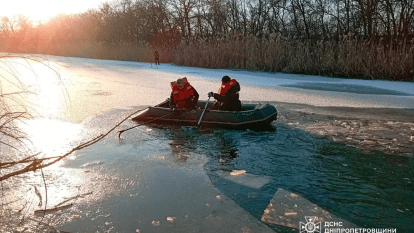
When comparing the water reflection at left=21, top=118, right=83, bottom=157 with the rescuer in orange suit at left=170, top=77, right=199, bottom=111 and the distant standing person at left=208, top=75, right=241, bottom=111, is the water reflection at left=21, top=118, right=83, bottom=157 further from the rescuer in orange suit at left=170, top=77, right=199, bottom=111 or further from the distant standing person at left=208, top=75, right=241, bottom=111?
the distant standing person at left=208, top=75, right=241, bottom=111

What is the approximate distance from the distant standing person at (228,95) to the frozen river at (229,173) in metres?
0.64

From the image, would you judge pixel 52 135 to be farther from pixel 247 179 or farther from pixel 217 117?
pixel 247 179

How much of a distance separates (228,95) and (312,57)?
7.53 meters

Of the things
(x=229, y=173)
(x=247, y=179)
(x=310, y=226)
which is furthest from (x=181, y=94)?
(x=310, y=226)

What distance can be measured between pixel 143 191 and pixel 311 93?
22.1 ft

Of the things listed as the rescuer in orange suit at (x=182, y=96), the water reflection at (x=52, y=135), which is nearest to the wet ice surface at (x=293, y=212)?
the water reflection at (x=52, y=135)

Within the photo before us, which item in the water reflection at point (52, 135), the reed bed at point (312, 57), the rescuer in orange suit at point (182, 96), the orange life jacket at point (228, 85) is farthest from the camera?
the reed bed at point (312, 57)

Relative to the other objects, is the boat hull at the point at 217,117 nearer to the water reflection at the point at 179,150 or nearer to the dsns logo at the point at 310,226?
the water reflection at the point at 179,150

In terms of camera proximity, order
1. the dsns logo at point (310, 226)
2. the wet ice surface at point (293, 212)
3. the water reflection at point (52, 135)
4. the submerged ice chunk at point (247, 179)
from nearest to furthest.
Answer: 1. the dsns logo at point (310, 226)
2. the wet ice surface at point (293, 212)
3. the submerged ice chunk at point (247, 179)
4. the water reflection at point (52, 135)

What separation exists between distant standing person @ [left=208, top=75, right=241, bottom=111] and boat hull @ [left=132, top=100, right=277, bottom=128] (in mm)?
339

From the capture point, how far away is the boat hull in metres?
5.70

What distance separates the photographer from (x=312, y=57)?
41.3 ft

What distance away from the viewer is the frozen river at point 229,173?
278 cm

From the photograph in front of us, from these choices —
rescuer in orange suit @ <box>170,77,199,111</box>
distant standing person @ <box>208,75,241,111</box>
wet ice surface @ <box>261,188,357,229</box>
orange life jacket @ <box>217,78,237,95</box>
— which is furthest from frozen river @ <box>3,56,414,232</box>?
orange life jacket @ <box>217,78,237,95</box>
